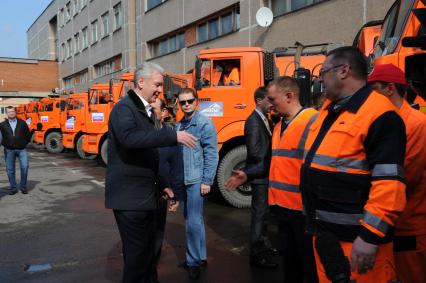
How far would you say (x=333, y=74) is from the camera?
2.28 meters

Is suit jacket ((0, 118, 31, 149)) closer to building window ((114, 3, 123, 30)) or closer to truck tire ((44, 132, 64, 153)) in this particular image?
truck tire ((44, 132, 64, 153))

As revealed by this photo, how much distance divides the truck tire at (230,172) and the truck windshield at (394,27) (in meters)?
3.28

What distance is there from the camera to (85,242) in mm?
5562

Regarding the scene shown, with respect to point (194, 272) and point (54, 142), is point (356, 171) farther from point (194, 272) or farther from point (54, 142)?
point (54, 142)

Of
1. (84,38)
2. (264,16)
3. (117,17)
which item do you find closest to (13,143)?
(264,16)

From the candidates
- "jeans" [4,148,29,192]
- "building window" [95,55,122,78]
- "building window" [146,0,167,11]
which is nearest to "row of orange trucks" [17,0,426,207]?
"jeans" [4,148,29,192]

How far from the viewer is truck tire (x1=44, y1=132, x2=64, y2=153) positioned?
20.2 m

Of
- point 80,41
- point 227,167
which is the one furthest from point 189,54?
point 80,41

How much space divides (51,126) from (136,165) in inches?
729

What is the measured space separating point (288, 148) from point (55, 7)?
49.5 meters

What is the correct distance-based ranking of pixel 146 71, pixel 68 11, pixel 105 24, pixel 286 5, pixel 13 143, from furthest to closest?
pixel 68 11 < pixel 105 24 < pixel 286 5 < pixel 13 143 < pixel 146 71

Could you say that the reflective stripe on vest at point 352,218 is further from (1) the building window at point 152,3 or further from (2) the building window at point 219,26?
(1) the building window at point 152,3

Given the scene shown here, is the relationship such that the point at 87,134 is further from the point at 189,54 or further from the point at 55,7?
the point at 55,7

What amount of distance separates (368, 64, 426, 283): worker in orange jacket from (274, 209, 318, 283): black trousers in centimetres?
57
